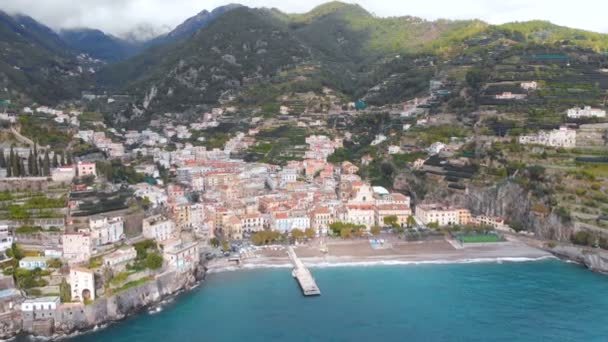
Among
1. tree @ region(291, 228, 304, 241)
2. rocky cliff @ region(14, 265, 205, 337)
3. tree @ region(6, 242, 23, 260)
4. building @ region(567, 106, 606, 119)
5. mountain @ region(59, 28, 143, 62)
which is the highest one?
mountain @ region(59, 28, 143, 62)

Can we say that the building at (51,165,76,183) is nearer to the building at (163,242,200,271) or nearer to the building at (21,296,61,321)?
the building at (163,242,200,271)

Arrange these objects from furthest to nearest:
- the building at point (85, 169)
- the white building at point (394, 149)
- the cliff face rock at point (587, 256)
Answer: the white building at point (394, 149) → the building at point (85, 169) → the cliff face rock at point (587, 256)

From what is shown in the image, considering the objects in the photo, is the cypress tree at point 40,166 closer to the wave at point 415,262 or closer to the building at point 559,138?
the wave at point 415,262

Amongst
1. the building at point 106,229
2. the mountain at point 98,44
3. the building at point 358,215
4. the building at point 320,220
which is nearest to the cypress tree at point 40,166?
the building at point 106,229

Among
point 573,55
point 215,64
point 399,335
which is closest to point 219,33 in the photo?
point 215,64

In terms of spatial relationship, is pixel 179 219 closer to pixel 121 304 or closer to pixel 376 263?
pixel 121 304

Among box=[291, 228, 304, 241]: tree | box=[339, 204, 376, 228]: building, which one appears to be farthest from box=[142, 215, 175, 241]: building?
box=[339, 204, 376, 228]: building
